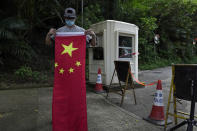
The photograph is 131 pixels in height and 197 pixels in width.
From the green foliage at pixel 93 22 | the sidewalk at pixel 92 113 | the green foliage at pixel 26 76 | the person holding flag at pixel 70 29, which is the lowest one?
the sidewalk at pixel 92 113

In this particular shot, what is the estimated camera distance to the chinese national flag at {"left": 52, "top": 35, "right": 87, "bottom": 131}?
7.77 feet

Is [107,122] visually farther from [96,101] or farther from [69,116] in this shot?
[96,101]

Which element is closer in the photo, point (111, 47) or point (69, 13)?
point (69, 13)

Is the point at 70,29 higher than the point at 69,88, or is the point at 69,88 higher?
the point at 70,29

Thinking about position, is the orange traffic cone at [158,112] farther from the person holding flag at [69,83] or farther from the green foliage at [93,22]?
the green foliage at [93,22]

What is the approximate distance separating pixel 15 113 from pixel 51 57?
718cm

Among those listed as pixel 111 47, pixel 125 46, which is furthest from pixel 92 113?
pixel 125 46

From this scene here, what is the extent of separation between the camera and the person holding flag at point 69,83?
2.37 metres

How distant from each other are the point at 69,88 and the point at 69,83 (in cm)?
8

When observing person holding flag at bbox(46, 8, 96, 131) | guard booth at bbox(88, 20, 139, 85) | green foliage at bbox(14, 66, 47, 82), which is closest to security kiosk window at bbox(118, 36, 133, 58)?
guard booth at bbox(88, 20, 139, 85)

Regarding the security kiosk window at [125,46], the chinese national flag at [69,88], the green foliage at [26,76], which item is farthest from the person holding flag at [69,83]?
the green foliage at [26,76]

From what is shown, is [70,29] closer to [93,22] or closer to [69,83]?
[69,83]

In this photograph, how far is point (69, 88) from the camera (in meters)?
2.37

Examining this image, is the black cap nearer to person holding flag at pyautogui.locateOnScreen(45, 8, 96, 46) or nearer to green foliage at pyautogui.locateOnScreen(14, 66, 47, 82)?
person holding flag at pyautogui.locateOnScreen(45, 8, 96, 46)
